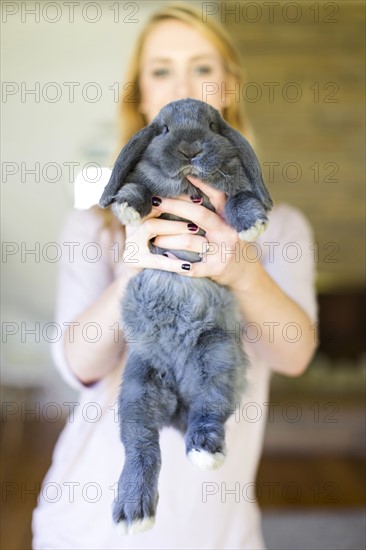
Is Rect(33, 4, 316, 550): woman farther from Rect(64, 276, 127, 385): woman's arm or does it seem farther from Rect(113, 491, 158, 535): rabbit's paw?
Rect(113, 491, 158, 535): rabbit's paw

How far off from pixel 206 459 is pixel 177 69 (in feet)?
1.93

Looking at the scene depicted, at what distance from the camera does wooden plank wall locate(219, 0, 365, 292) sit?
357 cm

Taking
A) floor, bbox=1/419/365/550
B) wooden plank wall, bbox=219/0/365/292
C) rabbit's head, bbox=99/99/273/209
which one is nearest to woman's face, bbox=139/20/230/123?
rabbit's head, bbox=99/99/273/209

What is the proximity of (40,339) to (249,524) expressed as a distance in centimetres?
262

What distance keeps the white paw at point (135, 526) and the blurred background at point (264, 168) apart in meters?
2.08

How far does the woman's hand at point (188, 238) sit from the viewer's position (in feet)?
2.37

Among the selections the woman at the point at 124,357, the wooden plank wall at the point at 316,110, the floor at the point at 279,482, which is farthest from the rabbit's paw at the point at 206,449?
the wooden plank wall at the point at 316,110

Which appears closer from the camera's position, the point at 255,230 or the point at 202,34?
the point at 255,230

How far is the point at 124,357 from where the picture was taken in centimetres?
97

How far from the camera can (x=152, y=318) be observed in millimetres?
736

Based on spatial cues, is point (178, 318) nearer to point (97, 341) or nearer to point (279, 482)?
point (97, 341)

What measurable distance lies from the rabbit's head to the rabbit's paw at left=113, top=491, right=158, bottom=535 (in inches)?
12.7

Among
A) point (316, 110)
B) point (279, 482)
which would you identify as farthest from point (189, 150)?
point (316, 110)

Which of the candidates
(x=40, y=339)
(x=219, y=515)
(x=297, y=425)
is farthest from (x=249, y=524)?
(x=40, y=339)
